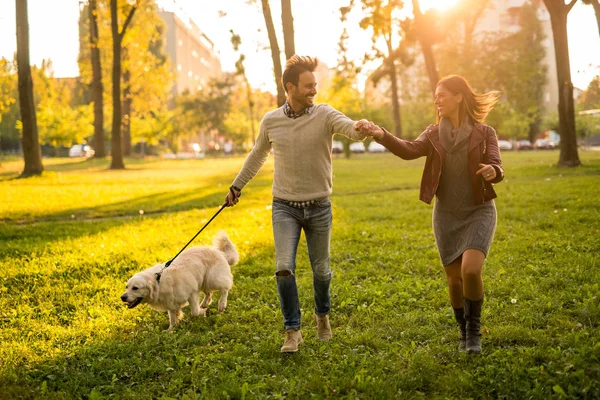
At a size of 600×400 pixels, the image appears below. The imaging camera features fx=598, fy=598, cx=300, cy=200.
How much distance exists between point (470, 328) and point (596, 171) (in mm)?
18106

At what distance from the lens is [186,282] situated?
6305mm

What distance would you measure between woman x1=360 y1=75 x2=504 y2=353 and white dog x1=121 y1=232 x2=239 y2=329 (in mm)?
2611

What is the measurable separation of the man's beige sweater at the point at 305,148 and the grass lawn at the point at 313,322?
1458mm

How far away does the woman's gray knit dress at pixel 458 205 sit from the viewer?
5039 millimetres

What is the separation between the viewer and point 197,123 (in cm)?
8450

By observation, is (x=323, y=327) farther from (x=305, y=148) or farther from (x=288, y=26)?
(x=288, y=26)

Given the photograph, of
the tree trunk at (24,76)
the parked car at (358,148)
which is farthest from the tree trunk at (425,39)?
the parked car at (358,148)

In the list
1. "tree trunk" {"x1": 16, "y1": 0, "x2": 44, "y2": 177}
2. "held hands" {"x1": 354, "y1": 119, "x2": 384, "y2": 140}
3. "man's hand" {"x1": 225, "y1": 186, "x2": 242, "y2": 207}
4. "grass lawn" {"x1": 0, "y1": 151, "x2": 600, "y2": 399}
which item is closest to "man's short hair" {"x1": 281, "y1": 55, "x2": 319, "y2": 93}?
"held hands" {"x1": 354, "y1": 119, "x2": 384, "y2": 140}

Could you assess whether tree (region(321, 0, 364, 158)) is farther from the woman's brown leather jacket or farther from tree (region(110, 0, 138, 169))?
the woman's brown leather jacket

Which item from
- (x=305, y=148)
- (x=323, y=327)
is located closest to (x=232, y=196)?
(x=305, y=148)

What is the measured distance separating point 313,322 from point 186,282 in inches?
55.4

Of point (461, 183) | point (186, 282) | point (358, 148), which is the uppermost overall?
point (358, 148)

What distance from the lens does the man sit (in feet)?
17.0

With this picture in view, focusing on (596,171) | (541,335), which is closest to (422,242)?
(541,335)
